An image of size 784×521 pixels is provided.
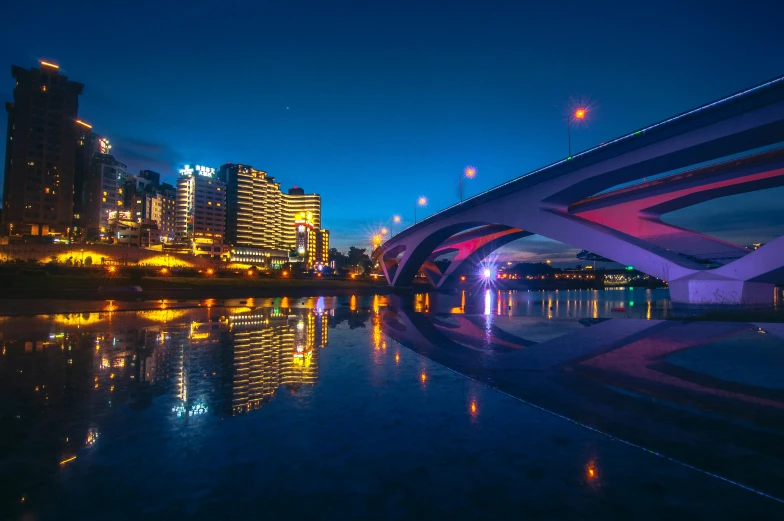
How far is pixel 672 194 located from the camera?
32062 mm

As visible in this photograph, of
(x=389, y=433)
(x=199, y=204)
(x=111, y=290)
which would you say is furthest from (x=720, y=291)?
(x=199, y=204)

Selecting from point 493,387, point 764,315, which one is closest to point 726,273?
point 764,315

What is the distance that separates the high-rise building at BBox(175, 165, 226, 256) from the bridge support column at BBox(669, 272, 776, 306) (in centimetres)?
15772

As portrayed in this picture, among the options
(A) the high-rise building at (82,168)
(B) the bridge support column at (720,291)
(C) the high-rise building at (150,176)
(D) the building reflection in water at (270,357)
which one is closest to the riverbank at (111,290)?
(D) the building reflection in water at (270,357)

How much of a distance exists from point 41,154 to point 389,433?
14898 centimetres

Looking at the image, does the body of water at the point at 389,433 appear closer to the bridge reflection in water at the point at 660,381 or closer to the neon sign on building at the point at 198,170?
the bridge reflection in water at the point at 660,381

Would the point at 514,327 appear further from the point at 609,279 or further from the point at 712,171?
the point at 609,279

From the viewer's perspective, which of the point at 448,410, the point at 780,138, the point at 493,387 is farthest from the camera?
the point at 780,138

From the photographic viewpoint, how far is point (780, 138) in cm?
2272

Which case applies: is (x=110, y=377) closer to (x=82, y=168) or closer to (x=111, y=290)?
(x=111, y=290)

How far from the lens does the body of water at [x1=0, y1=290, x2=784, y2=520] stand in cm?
381

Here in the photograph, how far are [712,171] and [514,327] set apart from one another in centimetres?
2201

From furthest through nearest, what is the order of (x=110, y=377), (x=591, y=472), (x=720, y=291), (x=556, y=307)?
(x=556, y=307) → (x=720, y=291) → (x=110, y=377) → (x=591, y=472)

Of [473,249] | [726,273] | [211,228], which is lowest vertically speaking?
[726,273]
